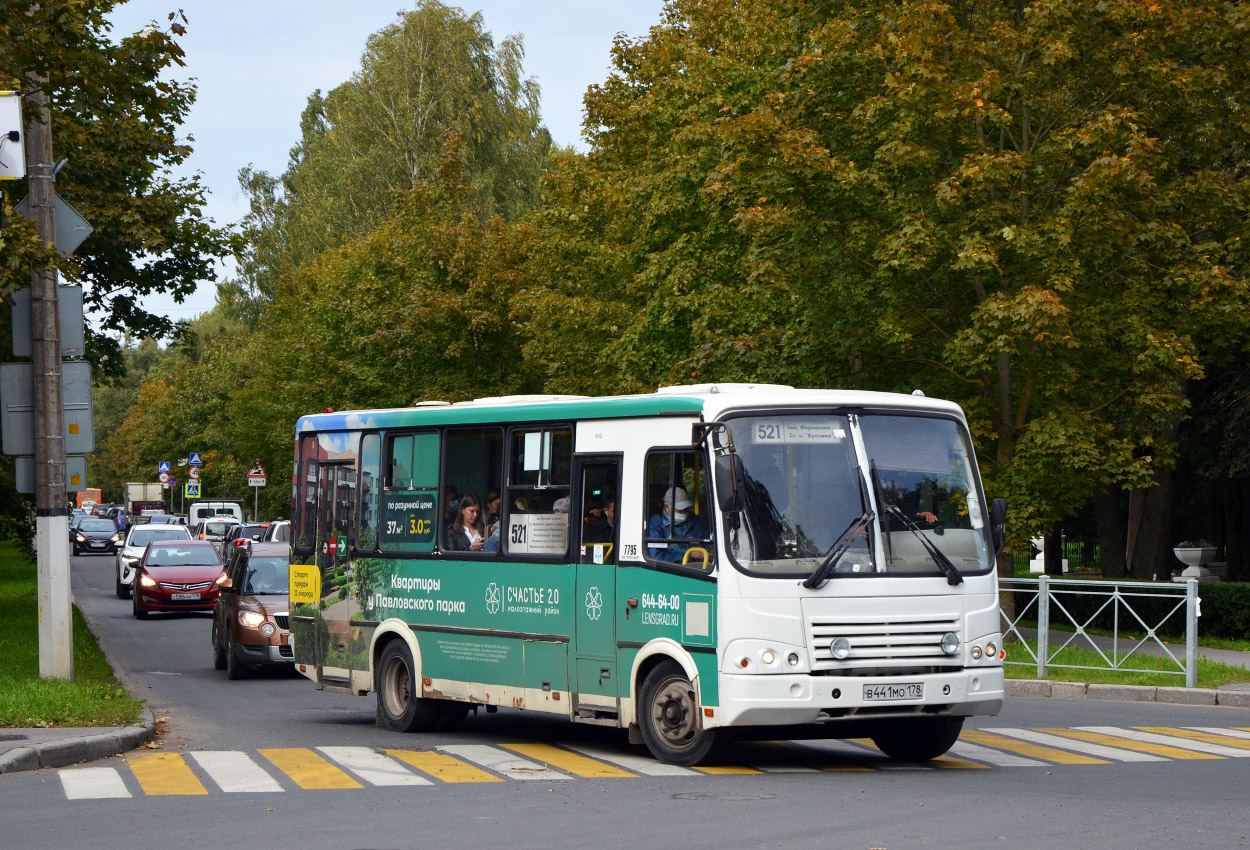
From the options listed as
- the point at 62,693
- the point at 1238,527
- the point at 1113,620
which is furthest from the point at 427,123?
the point at 62,693

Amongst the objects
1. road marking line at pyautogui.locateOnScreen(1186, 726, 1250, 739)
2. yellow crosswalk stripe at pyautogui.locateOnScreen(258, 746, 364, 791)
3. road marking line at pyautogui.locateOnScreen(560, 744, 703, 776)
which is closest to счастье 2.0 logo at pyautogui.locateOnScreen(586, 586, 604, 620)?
road marking line at pyautogui.locateOnScreen(560, 744, 703, 776)

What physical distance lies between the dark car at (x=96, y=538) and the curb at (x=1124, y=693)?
63.1m

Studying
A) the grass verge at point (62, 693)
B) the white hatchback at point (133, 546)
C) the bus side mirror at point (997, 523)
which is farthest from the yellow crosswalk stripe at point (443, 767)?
the white hatchback at point (133, 546)

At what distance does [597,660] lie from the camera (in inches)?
501

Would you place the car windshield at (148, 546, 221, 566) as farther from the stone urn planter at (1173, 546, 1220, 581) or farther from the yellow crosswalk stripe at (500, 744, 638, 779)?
the stone urn planter at (1173, 546, 1220, 581)

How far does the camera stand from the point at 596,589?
12.8 metres

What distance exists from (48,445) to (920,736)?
9565 millimetres

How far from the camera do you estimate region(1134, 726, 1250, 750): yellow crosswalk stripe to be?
46.0 feet

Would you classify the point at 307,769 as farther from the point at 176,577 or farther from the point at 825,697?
the point at 176,577

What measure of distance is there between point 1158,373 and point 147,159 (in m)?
14.9

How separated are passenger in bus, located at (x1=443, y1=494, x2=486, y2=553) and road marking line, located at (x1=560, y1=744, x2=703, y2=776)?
197 cm

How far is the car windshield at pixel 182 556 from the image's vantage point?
35062mm

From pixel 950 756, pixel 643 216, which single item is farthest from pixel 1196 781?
pixel 643 216

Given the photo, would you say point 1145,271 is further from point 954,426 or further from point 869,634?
point 869,634
